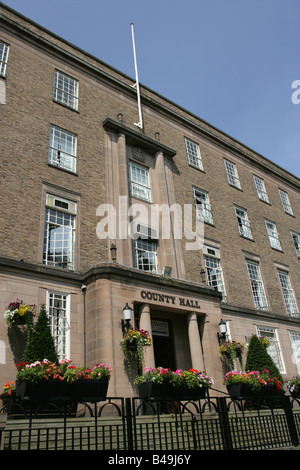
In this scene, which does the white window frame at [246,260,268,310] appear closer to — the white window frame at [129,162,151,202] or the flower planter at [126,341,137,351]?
the white window frame at [129,162,151,202]

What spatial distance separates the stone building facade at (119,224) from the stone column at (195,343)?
41 millimetres

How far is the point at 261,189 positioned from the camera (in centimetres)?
3055

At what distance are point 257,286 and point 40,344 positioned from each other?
51.4 ft

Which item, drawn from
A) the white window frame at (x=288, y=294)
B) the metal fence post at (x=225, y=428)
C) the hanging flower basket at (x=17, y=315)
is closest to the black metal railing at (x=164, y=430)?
the metal fence post at (x=225, y=428)

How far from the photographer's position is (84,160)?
18719mm

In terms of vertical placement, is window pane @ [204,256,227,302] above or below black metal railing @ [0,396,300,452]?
above

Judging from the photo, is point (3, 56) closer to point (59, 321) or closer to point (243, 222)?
point (59, 321)

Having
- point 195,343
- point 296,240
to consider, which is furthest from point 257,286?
point 195,343

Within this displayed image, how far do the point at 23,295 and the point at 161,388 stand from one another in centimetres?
572

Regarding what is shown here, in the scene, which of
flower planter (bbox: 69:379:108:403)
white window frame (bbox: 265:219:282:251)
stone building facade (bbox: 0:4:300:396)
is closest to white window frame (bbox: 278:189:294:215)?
white window frame (bbox: 265:219:282:251)

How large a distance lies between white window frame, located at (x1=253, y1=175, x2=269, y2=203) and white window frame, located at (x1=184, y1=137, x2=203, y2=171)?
641 cm

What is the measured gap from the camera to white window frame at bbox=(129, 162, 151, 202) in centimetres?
2025
